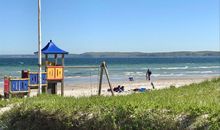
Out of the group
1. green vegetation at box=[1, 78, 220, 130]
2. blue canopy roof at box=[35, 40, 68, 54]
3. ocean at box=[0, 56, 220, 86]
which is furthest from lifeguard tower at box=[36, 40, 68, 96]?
green vegetation at box=[1, 78, 220, 130]

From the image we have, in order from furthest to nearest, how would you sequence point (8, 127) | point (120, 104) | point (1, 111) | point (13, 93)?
point (13, 93)
point (1, 111)
point (8, 127)
point (120, 104)

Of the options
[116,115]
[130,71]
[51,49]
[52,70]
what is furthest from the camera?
[130,71]

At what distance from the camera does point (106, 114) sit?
7727 millimetres

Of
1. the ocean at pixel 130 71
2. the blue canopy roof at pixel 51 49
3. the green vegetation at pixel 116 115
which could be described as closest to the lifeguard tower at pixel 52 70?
the blue canopy roof at pixel 51 49

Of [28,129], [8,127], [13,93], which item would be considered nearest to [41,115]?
[28,129]

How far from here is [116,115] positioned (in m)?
7.59

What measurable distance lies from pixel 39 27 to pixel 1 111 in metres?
5.56

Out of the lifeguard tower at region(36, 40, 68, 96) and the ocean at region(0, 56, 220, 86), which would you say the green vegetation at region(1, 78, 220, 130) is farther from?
the ocean at region(0, 56, 220, 86)

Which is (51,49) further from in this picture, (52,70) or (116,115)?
(116,115)

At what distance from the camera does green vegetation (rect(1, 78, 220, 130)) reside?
673 centimetres

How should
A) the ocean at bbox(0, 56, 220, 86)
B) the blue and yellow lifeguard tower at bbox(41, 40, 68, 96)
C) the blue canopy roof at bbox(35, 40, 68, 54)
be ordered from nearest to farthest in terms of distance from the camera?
the blue and yellow lifeguard tower at bbox(41, 40, 68, 96) < the blue canopy roof at bbox(35, 40, 68, 54) < the ocean at bbox(0, 56, 220, 86)

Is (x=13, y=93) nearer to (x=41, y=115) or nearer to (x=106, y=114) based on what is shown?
(x=41, y=115)

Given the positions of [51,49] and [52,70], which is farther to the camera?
[51,49]

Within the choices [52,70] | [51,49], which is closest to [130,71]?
[51,49]
